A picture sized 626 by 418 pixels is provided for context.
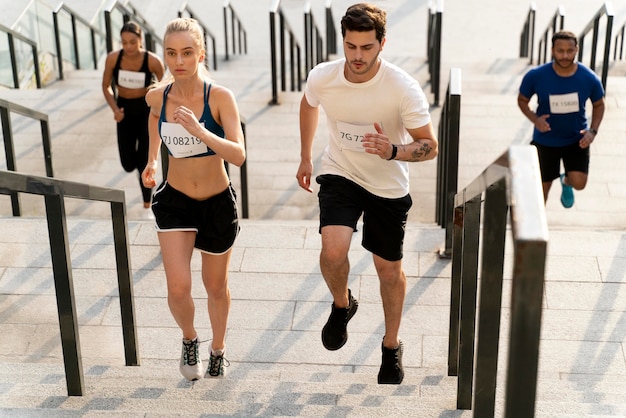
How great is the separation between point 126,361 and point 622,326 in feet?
8.08

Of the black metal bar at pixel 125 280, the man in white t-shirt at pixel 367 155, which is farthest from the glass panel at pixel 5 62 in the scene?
the man in white t-shirt at pixel 367 155

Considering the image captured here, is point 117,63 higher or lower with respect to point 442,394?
higher

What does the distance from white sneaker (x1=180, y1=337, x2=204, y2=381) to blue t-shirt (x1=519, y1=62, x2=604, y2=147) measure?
303cm

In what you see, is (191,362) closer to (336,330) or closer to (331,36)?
(336,330)

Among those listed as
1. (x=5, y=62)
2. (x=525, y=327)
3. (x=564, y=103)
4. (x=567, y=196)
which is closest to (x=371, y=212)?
(x=525, y=327)

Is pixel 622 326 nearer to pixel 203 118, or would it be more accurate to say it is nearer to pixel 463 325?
pixel 463 325

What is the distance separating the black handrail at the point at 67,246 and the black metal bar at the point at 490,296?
56.2 inches

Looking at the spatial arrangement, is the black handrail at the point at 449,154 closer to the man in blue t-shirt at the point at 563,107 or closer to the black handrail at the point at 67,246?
the man in blue t-shirt at the point at 563,107

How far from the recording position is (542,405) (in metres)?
3.32

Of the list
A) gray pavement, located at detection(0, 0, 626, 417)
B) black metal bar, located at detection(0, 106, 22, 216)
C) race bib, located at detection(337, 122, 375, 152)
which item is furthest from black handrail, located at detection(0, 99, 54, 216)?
race bib, located at detection(337, 122, 375, 152)

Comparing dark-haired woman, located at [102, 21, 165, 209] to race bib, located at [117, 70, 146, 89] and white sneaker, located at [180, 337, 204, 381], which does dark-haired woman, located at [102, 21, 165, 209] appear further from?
white sneaker, located at [180, 337, 204, 381]

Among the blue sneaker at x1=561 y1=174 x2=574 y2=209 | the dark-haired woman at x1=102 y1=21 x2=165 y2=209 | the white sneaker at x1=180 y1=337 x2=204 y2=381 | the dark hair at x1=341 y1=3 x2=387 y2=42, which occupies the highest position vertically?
the dark hair at x1=341 y1=3 x2=387 y2=42

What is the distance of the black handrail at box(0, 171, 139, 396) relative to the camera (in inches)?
122

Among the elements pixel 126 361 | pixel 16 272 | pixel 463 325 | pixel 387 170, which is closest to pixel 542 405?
pixel 463 325
